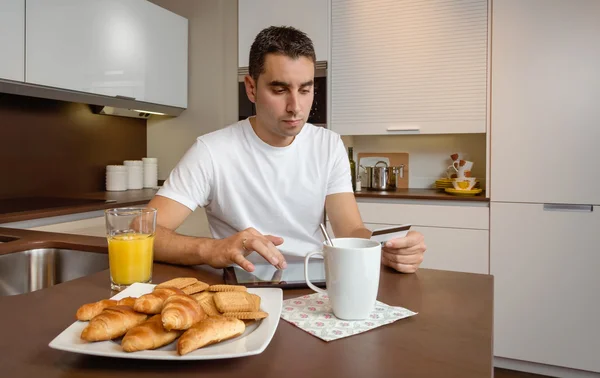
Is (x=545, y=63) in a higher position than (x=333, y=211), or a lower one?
higher

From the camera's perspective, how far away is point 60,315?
77 centimetres

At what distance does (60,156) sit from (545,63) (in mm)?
2861

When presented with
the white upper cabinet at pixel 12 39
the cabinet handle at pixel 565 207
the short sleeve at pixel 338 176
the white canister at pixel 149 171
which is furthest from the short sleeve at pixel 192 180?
the white canister at pixel 149 171

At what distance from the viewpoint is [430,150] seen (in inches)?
127

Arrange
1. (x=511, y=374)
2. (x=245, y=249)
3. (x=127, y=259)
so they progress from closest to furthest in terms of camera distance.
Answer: (x=127, y=259), (x=245, y=249), (x=511, y=374)

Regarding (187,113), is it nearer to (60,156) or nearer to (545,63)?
(60,156)

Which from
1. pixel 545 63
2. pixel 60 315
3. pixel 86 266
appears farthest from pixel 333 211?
pixel 545 63

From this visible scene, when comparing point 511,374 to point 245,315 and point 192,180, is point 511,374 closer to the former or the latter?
point 192,180

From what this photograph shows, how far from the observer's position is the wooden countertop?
0.57m

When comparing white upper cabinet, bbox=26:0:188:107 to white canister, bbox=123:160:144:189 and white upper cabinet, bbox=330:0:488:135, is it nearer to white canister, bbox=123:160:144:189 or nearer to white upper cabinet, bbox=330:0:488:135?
white canister, bbox=123:160:144:189

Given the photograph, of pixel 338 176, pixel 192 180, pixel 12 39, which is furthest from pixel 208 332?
pixel 12 39

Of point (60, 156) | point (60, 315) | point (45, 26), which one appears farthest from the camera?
point (60, 156)

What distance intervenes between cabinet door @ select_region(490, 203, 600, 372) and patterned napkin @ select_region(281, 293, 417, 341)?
6.53ft

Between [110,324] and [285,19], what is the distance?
285 cm
